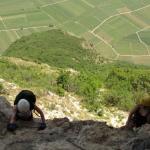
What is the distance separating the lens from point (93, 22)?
10025 cm

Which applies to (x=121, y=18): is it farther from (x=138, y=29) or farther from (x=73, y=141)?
(x=73, y=141)

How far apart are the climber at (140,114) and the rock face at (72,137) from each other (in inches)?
10.8

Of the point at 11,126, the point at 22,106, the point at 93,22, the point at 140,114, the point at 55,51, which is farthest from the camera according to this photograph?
the point at 93,22

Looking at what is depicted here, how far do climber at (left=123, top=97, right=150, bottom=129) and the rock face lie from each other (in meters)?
0.27

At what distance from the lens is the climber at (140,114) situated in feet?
34.9

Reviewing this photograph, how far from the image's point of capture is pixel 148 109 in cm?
1068

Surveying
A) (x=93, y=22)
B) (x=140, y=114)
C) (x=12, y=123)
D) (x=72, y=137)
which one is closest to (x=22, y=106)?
(x=12, y=123)

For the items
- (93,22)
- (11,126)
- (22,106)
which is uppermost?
(22,106)

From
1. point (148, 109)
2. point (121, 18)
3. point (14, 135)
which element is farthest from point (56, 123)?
point (121, 18)

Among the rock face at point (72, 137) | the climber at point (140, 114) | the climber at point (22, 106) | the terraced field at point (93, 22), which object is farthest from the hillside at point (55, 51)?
the climber at point (140, 114)

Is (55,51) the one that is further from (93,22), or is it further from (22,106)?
(22,106)

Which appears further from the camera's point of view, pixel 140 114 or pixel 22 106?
pixel 140 114

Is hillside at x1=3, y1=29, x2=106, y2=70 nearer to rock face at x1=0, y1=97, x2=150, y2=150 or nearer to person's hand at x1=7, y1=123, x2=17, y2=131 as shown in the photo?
rock face at x1=0, y1=97, x2=150, y2=150

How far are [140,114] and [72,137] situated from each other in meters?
1.84
